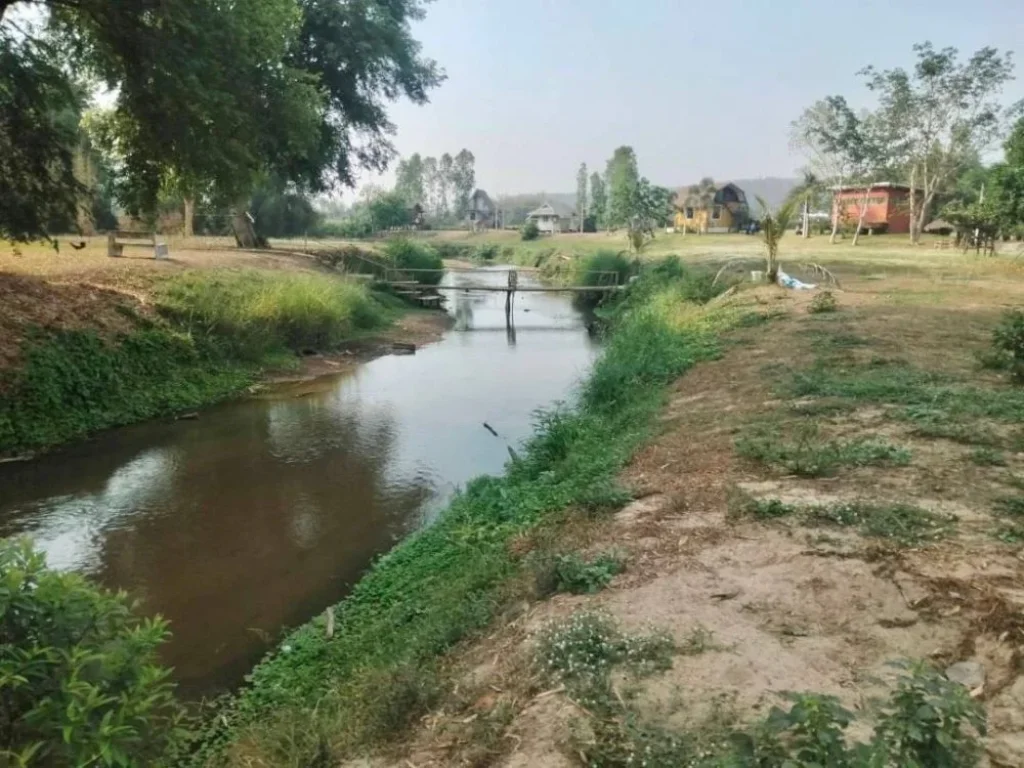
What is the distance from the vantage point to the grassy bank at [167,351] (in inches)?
496

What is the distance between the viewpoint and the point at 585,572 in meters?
5.38

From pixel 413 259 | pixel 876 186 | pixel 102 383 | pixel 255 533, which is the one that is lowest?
pixel 255 533

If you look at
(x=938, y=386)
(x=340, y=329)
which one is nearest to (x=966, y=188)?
(x=340, y=329)

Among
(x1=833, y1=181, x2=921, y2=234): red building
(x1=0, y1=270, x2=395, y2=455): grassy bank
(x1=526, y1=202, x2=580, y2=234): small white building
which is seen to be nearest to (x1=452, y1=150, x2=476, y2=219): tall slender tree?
(x1=526, y1=202, x2=580, y2=234): small white building

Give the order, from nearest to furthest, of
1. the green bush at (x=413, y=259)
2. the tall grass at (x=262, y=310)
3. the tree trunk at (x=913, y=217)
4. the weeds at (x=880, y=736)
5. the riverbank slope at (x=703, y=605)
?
the weeds at (x=880, y=736)
the riverbank slope at (x=703, y=605)
the tall grass at (x=262, y=310)
the green bush at (x=413, y=259)
the tree trunk at (x=913, y=217)

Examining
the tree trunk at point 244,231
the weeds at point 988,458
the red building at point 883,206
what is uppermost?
the red building at point 883,206

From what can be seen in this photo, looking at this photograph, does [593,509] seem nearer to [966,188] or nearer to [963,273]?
[963,273]

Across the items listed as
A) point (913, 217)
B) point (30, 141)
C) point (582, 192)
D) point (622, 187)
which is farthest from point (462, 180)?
point (30, 141)

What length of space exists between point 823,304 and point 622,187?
55.8 metres

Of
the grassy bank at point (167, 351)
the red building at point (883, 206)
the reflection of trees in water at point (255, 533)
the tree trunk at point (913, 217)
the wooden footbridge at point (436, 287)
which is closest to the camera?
the reflection of trees in water at point (255, 533)

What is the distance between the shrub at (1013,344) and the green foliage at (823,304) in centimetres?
668

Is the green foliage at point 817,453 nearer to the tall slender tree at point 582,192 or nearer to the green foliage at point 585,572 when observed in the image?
the green foliage at point 585,572

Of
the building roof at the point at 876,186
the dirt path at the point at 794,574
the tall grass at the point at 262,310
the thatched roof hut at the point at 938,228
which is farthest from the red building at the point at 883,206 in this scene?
the dirt path at the point at 794,574

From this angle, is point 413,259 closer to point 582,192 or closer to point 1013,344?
point 1013,344
